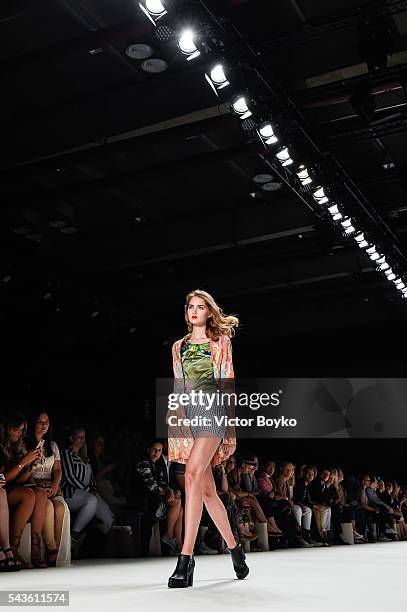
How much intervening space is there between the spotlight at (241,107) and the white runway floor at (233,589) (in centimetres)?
345

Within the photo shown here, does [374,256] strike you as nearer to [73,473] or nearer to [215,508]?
[73,473]

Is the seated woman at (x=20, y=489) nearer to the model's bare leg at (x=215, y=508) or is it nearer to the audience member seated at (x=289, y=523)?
the model's bare leg at (x=215, y=508)

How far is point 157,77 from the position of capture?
6.26 metres

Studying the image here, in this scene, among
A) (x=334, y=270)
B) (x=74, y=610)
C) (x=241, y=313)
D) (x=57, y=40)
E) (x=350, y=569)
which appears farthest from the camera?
(x=241, y=313)

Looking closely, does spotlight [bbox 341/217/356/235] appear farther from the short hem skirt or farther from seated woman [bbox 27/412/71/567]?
the short hem skirt

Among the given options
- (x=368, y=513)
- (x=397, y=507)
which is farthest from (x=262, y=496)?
(x=397, y=507)

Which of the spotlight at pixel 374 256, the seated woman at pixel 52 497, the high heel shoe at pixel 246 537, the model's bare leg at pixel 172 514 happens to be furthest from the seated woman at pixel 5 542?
the spotlight at pixel 374 256

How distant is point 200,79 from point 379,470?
964cm

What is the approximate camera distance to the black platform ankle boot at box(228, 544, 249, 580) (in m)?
3.18

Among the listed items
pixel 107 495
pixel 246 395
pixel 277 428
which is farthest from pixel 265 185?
pixel 277 428

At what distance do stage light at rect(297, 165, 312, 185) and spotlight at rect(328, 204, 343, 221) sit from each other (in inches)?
22.9

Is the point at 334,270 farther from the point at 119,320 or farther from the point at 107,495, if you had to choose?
the point at 107,495

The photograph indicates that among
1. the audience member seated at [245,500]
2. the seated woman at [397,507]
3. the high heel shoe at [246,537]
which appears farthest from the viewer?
the seated woman at [397,507]

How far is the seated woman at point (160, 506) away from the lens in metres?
6.12
